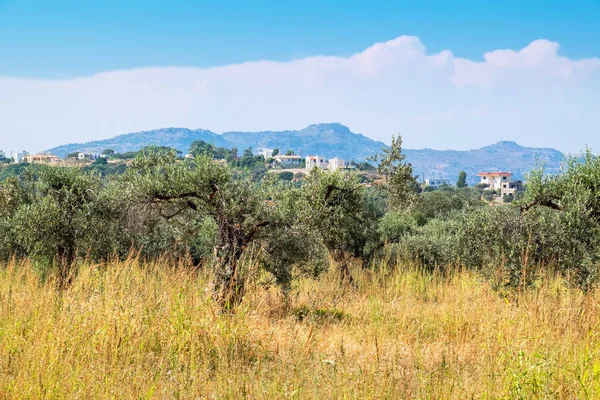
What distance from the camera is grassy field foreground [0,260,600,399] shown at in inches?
199

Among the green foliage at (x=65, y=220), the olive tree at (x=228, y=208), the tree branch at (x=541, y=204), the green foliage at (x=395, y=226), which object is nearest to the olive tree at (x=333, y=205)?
the olive tree at (x=228, y=208)

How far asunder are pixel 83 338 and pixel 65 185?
789cm

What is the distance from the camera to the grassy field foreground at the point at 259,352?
5062 mm

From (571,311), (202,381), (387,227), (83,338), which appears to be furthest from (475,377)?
(387,227)

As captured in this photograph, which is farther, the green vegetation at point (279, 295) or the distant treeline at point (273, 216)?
the distant treeline at point (273, 216)

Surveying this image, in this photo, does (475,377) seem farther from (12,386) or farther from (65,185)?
(65,185)

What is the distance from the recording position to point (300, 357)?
6.47 m

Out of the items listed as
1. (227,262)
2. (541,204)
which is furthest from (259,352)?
(541,204)

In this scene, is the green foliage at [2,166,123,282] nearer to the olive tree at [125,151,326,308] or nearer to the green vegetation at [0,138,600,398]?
the green vegetation at [0,138,600,398]

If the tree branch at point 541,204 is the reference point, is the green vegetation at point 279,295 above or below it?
below

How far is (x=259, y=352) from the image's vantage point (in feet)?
22.1

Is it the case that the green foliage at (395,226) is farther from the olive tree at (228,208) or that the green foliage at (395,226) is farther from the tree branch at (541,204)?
the olive tree at (228,208)

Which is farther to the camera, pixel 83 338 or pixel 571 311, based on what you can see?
pixel 571 311

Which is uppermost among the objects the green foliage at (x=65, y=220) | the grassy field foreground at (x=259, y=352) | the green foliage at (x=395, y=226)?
the green foliage at (x=65, y=220)
